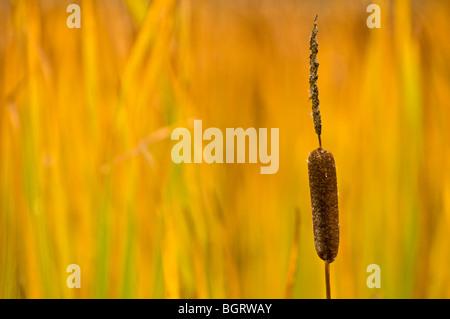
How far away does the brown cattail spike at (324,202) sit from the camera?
1.87 feet

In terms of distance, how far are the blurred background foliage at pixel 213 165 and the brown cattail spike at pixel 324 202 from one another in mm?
505

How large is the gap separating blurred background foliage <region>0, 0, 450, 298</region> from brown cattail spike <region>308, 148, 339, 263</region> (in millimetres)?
505

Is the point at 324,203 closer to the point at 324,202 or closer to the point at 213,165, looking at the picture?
the point at 324,202

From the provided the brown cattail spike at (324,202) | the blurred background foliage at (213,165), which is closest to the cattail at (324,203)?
the brown cattail spike at (324,202)

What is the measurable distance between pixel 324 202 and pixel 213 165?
0.57m

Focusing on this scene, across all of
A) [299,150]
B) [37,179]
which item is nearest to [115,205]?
[37,179]

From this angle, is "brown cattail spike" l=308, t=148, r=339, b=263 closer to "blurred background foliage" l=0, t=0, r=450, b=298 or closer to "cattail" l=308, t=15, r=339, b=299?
"cattail" l=308, t=15, r=339, b=299

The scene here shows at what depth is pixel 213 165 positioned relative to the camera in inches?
44.4

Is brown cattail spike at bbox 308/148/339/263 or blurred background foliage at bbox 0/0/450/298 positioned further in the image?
blurred background foliage at bbox 0/0/450/298

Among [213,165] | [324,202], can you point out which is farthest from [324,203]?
[213,165]

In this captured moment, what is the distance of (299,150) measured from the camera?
3.78 ft

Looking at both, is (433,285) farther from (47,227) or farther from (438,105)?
(47,227)

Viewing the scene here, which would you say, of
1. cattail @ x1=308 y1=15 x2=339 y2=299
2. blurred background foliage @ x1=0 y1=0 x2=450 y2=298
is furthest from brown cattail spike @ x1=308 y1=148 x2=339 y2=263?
blurred background foliage @ x1=0 y1=0 x2=450 y2=298

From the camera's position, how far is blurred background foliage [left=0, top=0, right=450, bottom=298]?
3.58ft
